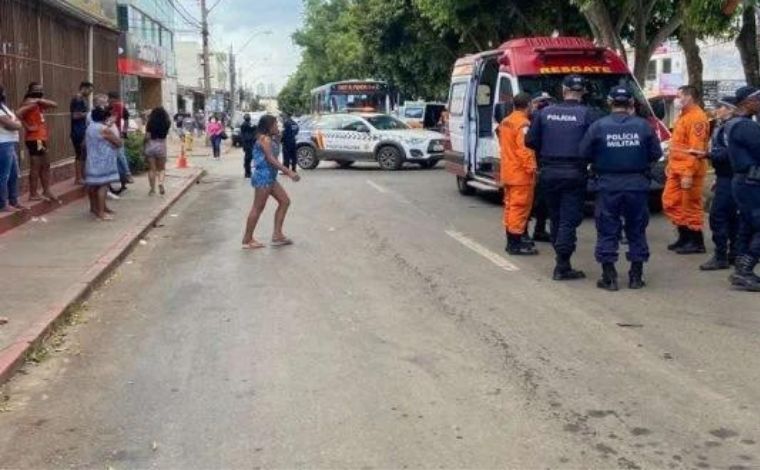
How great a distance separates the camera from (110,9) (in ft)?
112

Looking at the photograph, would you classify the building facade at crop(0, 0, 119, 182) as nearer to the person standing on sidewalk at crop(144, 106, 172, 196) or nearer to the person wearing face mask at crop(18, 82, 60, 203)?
the person wearing face mask at crop(18, 82, 60, 203)

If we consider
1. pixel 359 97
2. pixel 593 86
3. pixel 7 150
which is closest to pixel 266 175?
pixel 7 150

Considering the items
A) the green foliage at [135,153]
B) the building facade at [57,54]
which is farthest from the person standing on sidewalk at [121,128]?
the green foliage at [135,153]

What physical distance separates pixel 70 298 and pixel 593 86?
8.94 m

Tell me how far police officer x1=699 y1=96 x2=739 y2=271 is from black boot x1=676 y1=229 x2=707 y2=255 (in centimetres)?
70

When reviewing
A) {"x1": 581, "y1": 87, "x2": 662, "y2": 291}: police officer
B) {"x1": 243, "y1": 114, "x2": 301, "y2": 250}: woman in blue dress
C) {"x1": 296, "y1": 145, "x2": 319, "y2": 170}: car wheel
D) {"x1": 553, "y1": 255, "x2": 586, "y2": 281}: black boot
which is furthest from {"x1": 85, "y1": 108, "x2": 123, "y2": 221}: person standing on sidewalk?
{"x1": 296, "y1": 145, "x2": 319, "y2": 170}: car wheel

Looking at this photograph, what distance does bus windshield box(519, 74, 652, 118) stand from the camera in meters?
13.7

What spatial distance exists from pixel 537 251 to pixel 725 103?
8.40ft

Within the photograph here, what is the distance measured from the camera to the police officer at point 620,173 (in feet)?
26.1

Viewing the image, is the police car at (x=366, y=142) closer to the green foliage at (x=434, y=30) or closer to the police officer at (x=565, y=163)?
→ the green foliage at (x=434, y=30)

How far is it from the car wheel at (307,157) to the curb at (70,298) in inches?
476

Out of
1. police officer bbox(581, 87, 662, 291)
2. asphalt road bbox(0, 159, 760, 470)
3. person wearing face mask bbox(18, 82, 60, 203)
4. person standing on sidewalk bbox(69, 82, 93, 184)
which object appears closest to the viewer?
asphalt road bbox(0, 159, 760, 470)

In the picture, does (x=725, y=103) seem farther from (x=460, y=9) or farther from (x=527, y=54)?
(x=460, y=9)

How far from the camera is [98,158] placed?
1241 centimetres
